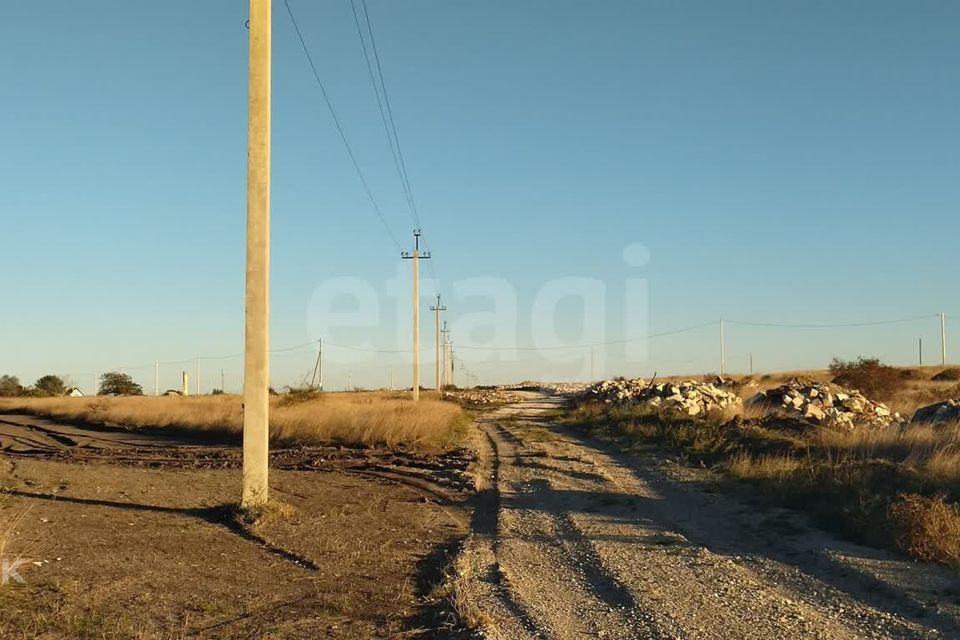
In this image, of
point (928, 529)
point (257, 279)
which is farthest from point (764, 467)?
point (257, 279)

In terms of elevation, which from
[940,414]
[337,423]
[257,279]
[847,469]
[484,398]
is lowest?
[484,398]

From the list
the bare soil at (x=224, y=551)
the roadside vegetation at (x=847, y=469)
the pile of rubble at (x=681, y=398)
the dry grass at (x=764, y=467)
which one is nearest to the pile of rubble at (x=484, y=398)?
the pile of rubble at (x=681, y=398)

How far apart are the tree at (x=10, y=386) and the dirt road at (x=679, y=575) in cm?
10517

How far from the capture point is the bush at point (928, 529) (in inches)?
342

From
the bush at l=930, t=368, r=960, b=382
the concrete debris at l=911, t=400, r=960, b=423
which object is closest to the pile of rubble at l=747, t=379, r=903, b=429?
the concrete debris at l=911, t=400, r=960, b=423

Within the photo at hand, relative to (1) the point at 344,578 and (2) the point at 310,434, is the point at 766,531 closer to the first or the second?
(1) the point at 344,578

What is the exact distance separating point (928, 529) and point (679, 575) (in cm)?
284

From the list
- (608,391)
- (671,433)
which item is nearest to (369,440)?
(671,433)

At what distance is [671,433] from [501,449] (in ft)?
16.4

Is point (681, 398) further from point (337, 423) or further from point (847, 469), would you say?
point (847, 469)

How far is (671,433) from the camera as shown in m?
24.3

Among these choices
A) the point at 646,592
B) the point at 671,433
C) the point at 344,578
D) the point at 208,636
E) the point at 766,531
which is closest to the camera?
the point at 208,636

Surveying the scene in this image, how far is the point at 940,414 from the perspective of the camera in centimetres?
2264

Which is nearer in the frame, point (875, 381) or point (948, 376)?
point (875, 381)
